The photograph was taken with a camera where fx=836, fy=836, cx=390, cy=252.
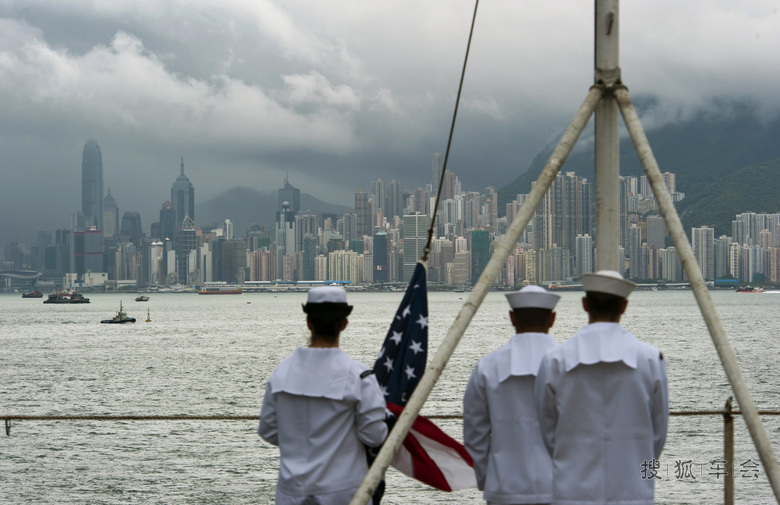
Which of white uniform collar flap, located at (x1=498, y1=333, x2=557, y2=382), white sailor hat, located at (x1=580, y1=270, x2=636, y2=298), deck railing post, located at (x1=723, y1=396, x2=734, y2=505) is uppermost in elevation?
white sailor hat, located at (x1=580, y1=270, x2=636, y2=298)

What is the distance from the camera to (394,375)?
180 inches

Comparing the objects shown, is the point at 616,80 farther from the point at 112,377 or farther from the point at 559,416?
the point at 112,377

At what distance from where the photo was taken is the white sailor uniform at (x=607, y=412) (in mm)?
3689

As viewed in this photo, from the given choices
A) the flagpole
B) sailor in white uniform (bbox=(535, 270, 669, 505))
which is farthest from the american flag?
sailor in white uniform (bbox=(535, 270, 669, 505))

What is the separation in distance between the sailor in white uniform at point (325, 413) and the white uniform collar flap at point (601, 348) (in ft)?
3.14

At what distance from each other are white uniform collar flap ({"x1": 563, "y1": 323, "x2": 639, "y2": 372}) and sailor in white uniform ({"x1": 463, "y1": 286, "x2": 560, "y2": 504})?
379mm

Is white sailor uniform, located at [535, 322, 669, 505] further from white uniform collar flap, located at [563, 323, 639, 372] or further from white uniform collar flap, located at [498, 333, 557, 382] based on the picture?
white uniform collar flap, located at [498, 333, 557, 382]

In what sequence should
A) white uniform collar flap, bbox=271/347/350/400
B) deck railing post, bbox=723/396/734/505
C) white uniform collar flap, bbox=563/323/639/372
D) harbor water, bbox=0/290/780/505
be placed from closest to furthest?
white uniform collar flap, bbox=563/323/639/372, white uniform collar flap, bbox=271/347/350/400, deck railing post, bbox=723/396/734/505, harbor water, bbox=0/290/780/505

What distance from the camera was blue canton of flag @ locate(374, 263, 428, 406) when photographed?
14.9ft

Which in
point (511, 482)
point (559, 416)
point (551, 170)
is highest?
point (551, 170)

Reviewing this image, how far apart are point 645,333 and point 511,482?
93.0 metres

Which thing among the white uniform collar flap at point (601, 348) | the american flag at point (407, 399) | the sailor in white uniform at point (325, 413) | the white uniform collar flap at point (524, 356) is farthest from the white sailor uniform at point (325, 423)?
the white uniform collar flap at point (601, 348)

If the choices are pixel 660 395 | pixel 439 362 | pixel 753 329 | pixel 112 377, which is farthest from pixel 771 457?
pixel 753 329

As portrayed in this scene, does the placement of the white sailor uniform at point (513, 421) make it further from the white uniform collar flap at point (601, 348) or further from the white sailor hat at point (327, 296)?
the white sailor hat at point (327, 296)
